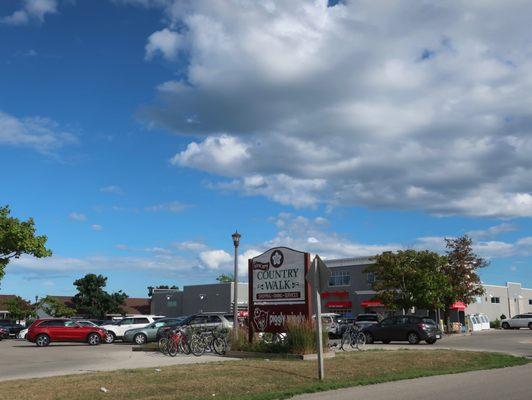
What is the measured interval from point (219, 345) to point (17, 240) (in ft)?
51.0

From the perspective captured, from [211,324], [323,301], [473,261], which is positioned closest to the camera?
[211,324]

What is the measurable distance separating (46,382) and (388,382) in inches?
304

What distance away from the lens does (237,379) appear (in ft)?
43.9

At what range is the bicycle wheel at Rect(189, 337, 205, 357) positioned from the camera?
2252 cm

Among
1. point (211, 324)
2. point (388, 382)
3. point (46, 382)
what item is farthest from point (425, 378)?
point (211, 324)

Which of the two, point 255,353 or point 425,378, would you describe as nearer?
point 425,378

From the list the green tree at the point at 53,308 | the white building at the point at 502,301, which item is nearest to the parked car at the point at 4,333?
the green tree at the point at 53,308

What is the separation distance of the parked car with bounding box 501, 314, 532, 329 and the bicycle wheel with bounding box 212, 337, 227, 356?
4172 centimetres

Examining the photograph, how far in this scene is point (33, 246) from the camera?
32.4 meters

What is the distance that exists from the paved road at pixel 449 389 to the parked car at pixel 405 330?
14789 mm

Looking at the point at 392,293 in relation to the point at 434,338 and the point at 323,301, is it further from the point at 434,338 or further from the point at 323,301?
the point at 323,301

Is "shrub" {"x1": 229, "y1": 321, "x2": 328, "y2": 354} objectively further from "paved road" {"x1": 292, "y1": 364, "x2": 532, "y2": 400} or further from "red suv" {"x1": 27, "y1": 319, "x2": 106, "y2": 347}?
"red suv" {"x1": 27, "y1": 319, "x2": 106, "y2": 347}

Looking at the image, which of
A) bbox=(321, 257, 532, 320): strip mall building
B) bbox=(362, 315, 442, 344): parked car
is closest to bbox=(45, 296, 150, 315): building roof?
bbox=(321, 257, 532, 320): strip mall building

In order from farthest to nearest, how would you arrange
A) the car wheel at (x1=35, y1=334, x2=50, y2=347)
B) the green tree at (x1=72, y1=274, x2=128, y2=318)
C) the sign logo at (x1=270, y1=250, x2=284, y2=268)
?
the green tree at (x1=72, y1=274, x2=128, y2=318) → the car wheel at (x1=35, y1=334, x2=50, y2=347) → the sign logo at (x1=270, y1=250, x2=284, y2=268)
